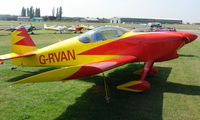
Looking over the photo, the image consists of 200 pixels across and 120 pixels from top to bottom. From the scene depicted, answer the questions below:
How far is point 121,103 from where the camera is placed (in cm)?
423

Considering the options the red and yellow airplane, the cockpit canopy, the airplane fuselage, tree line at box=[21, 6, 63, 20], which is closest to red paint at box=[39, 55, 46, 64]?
the red and yellow airplane

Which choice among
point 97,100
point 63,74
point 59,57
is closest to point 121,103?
point 97,100

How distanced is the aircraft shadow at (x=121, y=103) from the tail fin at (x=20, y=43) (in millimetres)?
2712

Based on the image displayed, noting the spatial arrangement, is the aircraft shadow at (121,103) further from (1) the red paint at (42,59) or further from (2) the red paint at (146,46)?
(1) the red paint at (42,59)

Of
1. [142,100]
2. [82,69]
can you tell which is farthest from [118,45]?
[82,69]

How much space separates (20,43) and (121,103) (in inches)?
174

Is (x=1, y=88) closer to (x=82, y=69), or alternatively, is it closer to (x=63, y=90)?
(x=63, y=90)

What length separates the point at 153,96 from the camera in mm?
4648

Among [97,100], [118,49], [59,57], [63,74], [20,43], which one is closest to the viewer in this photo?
[63,74]

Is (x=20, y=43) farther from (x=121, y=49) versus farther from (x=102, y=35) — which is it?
(x=121, y=49)

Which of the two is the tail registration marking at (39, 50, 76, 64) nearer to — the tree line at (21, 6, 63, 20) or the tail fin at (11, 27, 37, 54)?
the tail fin at (11, 27, 37, 54)

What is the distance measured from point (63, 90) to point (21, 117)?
1626 millimetres

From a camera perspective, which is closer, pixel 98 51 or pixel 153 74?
pixel 98 51

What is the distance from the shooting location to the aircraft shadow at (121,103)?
11.8 ft
